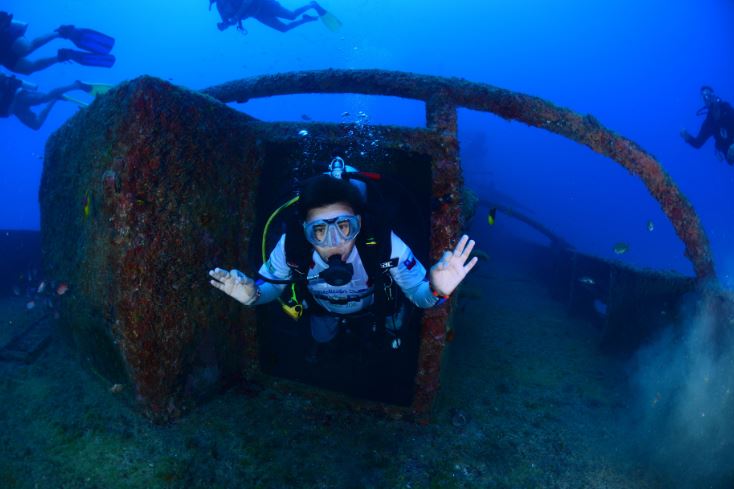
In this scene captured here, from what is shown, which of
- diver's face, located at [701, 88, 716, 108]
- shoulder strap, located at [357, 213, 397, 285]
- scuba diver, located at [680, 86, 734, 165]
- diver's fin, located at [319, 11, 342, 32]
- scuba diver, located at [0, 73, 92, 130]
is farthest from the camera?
diver's fin, located at [319, 11, 342, 32]

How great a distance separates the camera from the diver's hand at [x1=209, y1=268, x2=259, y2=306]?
273cm

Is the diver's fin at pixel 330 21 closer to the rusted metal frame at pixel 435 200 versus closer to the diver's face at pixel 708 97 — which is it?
the diver's face at pixel 708 97

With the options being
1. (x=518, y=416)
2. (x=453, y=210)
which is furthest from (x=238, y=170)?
(x=518, y=416)

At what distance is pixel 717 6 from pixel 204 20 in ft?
644

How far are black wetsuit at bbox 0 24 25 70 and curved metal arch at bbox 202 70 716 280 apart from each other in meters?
10.6

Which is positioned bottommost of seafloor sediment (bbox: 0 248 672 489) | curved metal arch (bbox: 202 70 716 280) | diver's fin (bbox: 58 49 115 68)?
seafloor sediment (bbox: 0 248 672 489)

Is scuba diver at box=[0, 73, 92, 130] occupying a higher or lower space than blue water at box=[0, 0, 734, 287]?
lower

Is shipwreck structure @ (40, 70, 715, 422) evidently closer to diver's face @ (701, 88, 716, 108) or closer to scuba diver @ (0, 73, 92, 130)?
diver's face @ (701, 88, 716, 108)

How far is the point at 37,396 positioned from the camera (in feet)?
12.1

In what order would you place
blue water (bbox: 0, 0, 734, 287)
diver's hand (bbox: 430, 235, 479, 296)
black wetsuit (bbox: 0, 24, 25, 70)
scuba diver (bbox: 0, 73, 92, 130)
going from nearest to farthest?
diver's hand (bbox: 430, 235, 479, 296) < black wetsuit (bbox: 0, 24, 25, 70) < scuba diver (bbox: 0, 73, 92, 130) < blue water (bbox: 0, 0, 734, 287)

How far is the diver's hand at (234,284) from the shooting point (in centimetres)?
273

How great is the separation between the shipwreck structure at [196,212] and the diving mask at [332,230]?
709mm

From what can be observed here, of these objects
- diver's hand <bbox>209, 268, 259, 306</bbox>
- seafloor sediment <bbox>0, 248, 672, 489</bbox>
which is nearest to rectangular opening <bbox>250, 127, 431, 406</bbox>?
seafloor sediment <bbox>0, 248, 672, 489</bbox>

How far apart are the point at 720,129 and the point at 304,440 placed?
15249 millimetres
